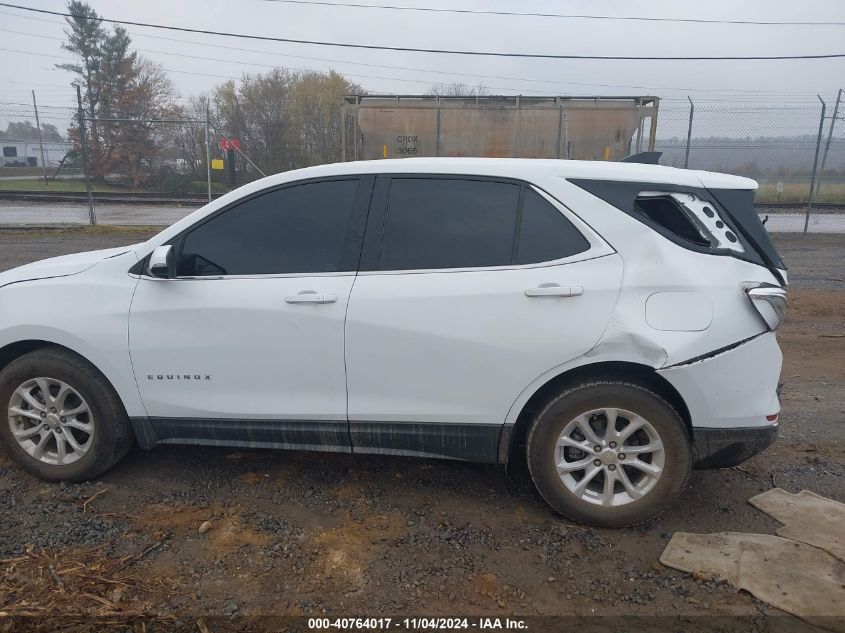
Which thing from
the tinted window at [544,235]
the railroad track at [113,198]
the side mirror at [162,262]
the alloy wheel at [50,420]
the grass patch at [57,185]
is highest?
the tinted window at [544,235]

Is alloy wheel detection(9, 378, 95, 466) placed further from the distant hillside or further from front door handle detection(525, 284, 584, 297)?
the distant hillside

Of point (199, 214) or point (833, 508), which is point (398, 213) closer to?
point (199, 214)

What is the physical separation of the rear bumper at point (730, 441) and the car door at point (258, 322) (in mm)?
1755

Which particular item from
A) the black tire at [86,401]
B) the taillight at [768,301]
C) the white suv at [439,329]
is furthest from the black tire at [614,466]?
the black tire at [86,401]

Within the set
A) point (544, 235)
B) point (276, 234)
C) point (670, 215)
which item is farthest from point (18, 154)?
point (670, 215)

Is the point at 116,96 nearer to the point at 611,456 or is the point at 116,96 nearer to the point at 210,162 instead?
the point at 210,162

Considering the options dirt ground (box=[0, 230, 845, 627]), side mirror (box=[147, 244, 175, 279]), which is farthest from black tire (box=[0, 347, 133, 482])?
side mirror (box=[147, 244, 175, 279])

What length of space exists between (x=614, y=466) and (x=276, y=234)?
2.08 metres

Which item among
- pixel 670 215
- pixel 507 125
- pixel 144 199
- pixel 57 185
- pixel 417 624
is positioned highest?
pixel 507 125

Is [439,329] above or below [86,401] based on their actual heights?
above

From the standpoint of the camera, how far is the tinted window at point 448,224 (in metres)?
3.10

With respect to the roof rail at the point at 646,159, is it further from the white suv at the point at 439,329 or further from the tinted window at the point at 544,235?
the tinted window at the point at 544,235

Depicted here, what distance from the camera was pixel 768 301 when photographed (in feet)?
9.57

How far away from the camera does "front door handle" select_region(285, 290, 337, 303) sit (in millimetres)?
3105
